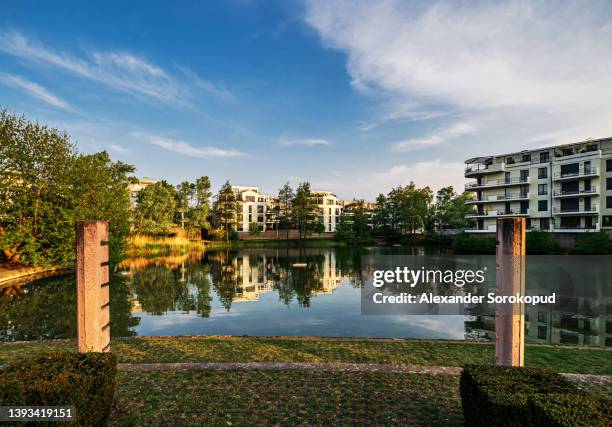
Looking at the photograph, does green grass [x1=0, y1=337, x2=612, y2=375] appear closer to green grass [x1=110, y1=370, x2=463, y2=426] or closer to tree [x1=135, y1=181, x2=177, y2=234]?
green grass [x1=110, y1=370, x2=463, y2=426]

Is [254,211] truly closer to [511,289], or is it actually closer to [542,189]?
[542,189]

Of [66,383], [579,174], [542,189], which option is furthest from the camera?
[542,189]

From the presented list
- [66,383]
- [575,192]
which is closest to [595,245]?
[575,192]

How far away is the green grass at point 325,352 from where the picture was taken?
7383 mm

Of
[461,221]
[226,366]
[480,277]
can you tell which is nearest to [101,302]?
[226,366]

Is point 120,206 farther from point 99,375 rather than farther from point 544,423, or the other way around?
point 544,423

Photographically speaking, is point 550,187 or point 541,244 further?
point 550,187

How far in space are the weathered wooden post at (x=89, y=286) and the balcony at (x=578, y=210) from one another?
50428 mm

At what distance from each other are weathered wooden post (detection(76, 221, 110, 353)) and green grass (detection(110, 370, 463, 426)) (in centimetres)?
105

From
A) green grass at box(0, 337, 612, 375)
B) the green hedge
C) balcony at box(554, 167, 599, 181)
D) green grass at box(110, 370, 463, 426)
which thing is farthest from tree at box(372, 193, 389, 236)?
the green hedge

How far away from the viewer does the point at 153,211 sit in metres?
52.0

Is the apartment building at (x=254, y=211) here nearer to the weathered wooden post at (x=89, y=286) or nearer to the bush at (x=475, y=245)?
the bush at (x=475, y=245)

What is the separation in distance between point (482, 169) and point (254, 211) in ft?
184

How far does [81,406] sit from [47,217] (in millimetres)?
25372
